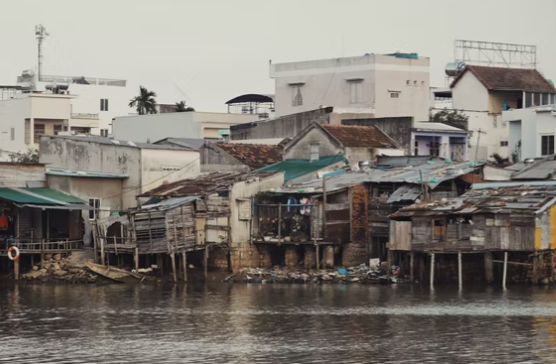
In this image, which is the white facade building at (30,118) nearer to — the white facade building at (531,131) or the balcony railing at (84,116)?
the balcony railing at (84,116)

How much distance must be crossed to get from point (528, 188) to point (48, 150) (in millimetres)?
22982

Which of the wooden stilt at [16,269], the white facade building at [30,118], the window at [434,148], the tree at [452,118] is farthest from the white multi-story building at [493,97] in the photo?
the wooden stilt at [16,269]

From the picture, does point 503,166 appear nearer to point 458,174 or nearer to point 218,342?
point 458,174

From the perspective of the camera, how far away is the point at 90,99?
288ft

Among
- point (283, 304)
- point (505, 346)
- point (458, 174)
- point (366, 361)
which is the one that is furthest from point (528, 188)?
point (366, 361)

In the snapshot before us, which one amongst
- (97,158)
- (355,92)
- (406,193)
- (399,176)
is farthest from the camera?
(355,92)

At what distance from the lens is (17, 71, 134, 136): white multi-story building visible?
84.8 meters

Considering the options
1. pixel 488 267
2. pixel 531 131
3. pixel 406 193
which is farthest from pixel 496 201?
pixel 531 131

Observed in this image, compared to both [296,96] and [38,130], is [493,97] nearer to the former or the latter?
[296,96]

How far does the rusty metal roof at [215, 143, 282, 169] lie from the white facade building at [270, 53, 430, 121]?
9848mm

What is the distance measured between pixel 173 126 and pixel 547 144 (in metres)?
22.8

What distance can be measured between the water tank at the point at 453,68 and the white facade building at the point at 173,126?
14.6 metres

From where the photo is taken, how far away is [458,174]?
5250 centimetres

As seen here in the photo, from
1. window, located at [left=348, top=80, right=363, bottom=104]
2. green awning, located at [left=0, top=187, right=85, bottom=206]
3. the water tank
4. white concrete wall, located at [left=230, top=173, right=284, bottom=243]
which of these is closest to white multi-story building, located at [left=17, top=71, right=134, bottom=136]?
window, located at [left=348, top=80, right=363, bottom=104]
